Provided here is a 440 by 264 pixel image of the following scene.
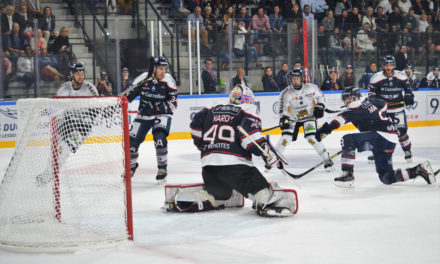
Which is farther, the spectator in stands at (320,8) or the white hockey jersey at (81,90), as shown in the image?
the spectator in stands at (320,8)

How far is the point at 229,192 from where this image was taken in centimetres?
549

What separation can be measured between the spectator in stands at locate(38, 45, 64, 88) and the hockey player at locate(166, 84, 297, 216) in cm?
548

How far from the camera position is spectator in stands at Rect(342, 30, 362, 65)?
1231 centimetres

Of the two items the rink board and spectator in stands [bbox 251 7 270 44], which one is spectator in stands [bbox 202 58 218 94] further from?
spectator in stands [bbox 251 7 270 44]

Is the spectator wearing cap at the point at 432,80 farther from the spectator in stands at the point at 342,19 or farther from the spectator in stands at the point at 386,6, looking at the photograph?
the spectator in stands at the point at 386,6

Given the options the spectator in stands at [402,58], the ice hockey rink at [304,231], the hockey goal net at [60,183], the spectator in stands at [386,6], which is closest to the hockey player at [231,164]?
the ice hockey rink at [304,231]

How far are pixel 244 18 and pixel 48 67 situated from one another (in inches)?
162

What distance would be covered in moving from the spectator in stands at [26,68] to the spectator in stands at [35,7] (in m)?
1.60

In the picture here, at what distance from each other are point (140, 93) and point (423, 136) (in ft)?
19.0

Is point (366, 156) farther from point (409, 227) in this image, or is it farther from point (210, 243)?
point (210, 243)

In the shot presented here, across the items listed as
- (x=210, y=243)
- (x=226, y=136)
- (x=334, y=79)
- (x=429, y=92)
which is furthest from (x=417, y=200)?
(x=429, y=92)

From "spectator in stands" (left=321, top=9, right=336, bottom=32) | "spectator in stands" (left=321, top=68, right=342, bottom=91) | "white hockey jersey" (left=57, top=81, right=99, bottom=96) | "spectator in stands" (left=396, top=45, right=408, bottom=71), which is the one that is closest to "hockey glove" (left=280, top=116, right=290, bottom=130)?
"white hockey jersey" (left=57, top=81, right=99, bottom=96)

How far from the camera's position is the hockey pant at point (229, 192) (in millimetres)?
5234

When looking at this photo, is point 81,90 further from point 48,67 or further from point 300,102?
point 48,67
